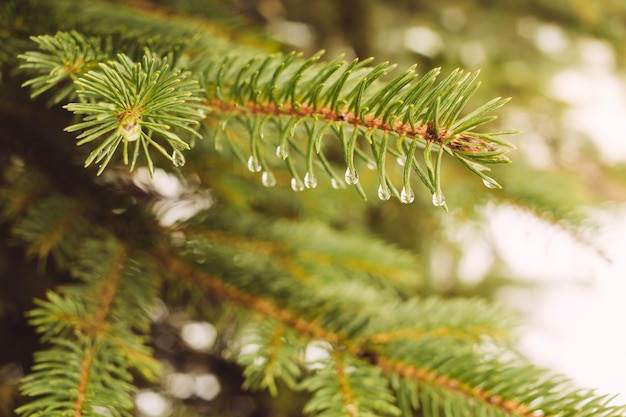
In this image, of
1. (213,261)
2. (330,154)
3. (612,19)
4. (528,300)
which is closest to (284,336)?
(213,261)

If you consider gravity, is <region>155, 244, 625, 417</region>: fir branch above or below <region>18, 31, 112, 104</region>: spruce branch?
below

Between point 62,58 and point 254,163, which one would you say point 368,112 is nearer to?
point 254,163

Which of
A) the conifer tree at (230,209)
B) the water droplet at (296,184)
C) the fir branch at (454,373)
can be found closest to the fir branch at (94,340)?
the conifer tree at (230,209)

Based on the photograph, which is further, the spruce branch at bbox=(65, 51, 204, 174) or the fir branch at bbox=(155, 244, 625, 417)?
the fir branch at bbox=(155, 244, 625, 417)

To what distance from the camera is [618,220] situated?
35.5 inches

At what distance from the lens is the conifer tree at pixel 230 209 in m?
0.41

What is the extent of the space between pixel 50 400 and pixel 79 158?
1.40 feet

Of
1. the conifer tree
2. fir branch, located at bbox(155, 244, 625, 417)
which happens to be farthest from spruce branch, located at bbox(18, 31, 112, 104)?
fir branch, located at bbox(155, 244, 625, 417)

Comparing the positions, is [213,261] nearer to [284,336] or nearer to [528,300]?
[284,336]

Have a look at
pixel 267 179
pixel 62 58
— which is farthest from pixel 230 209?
pixel 62 58

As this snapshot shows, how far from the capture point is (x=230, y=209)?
2.83ft

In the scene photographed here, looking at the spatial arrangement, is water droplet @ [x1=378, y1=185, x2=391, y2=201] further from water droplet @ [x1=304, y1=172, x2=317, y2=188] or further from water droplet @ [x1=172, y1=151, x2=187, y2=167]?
water droplet @ [x1=172, y1=151, x2=187, y2=167]

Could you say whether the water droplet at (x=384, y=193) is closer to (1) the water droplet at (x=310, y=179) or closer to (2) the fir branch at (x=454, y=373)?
(1) the water droplet at (x=310, y=179)

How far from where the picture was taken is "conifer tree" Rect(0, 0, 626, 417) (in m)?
0.41
